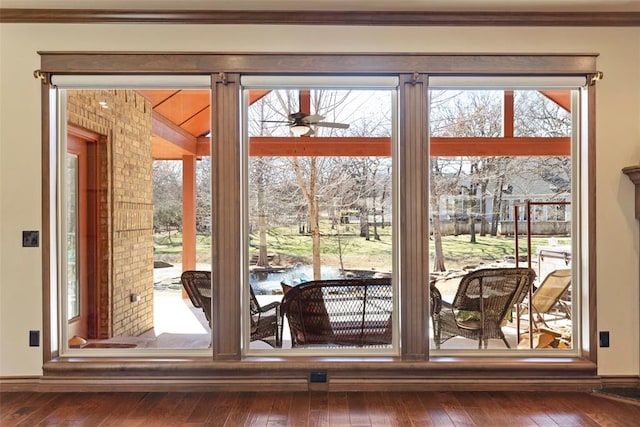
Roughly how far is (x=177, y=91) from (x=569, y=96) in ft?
9.84

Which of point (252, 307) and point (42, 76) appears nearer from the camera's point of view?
point (42, 76)

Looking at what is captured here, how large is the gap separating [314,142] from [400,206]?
83cm

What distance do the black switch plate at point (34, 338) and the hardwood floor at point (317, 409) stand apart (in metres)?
0.34

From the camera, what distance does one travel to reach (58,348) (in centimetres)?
299

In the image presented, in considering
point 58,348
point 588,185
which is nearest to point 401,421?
point 588,185

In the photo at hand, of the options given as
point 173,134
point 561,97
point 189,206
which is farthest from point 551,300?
point 173,134

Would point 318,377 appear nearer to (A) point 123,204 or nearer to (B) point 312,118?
(B) point 312,118

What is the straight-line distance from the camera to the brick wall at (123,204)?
125 inches

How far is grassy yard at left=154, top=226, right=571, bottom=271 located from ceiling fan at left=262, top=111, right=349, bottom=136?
0.74 meters

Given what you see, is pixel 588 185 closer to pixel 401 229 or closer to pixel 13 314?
pixel 401 229

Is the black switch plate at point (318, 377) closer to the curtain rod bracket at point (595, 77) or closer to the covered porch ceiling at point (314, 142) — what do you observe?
the covered porch ceiling at point (314, 142)

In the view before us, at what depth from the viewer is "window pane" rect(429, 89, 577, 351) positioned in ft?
10.1

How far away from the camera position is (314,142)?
311 cm

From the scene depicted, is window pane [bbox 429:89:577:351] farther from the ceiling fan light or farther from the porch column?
the porch column
